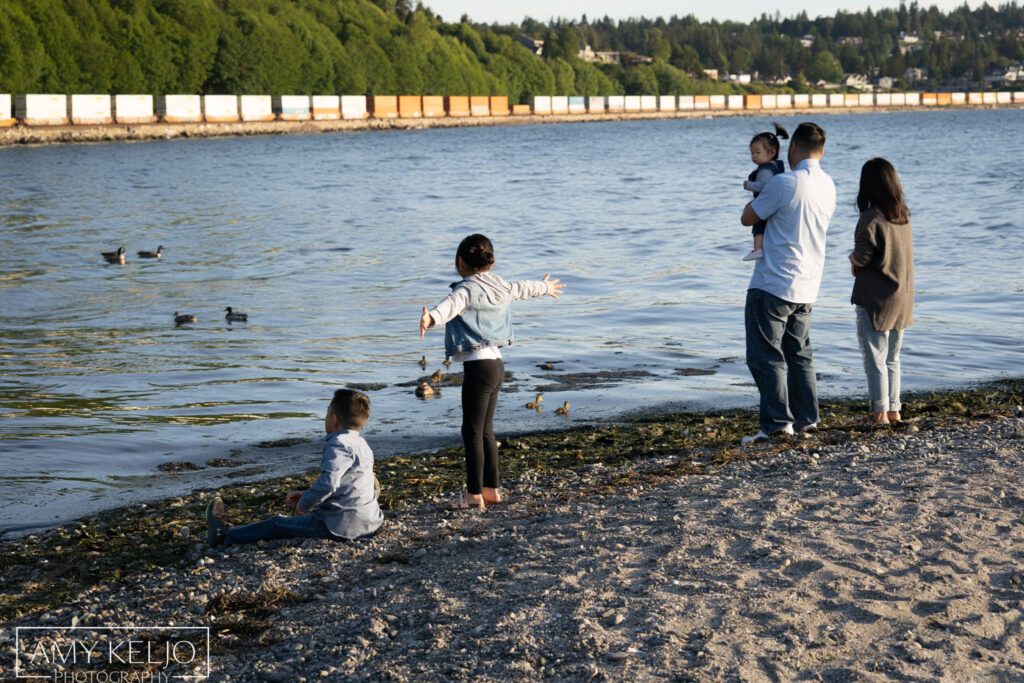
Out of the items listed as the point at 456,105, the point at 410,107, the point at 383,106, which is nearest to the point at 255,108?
the point at 383,106

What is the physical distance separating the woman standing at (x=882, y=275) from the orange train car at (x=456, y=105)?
5506 inches

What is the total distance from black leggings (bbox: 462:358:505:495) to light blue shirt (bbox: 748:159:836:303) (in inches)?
75.6

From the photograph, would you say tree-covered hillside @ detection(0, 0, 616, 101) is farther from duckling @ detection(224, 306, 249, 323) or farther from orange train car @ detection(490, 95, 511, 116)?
duckling @ detection(224, 306, 249, 323)

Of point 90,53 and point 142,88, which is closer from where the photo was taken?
point 90,53

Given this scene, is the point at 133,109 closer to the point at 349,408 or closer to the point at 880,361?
the point at 880,361

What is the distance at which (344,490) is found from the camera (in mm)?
5730

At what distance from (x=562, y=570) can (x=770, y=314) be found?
110 inches

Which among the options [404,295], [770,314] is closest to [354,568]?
[770,314]

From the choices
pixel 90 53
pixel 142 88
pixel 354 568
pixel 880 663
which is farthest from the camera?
pixel 142 88

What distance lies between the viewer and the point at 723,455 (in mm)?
6934

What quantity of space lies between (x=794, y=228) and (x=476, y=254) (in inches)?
84.1

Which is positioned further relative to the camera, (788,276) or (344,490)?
(788,276)

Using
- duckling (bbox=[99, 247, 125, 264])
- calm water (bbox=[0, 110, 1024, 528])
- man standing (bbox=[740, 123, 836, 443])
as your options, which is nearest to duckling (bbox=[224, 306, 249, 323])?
calm water (bbox=[0, 110, 1024, 528])

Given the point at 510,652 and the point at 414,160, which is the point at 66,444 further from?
the point at 414,160
